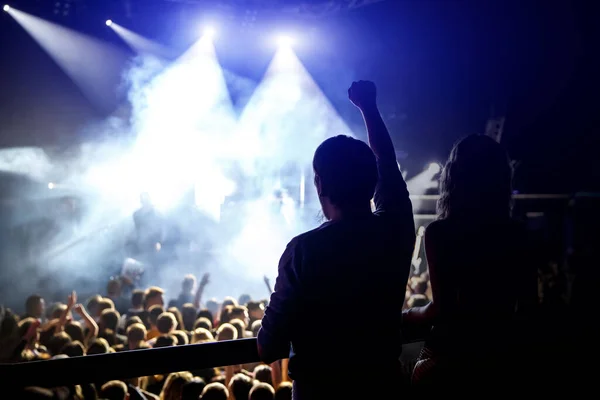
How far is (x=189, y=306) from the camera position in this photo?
16.0 ft

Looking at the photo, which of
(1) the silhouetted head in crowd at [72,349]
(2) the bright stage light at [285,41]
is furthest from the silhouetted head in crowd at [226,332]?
(2) the bright stage light at [285,41]

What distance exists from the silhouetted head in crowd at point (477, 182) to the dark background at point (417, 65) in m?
7.92

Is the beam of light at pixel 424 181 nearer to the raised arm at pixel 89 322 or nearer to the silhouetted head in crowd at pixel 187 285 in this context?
the silhouetted head in crowd at pixel 187 285

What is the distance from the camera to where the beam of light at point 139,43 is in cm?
988

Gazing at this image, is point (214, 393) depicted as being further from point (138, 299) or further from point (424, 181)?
point (424, 181)

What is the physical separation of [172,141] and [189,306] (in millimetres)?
7670

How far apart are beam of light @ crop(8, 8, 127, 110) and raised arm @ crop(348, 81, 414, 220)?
993 centimetres

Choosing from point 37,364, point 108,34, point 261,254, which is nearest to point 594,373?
point 37,364

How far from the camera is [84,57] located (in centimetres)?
1016

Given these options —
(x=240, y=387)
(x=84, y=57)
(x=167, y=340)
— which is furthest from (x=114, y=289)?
(x=84, y=57)

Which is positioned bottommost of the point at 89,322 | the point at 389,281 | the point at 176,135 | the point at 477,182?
the point at 89,322

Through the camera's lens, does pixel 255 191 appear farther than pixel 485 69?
Yes

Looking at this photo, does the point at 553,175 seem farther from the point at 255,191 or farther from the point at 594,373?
the point at 594,373

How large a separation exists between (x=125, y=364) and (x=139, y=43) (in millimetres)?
10422
